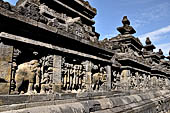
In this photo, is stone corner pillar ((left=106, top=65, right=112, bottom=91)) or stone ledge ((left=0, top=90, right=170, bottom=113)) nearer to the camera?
stone ledge ((left=0, top=90, right=170, bottom=113))

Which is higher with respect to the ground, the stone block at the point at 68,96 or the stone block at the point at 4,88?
the stone block at the point at 4,88

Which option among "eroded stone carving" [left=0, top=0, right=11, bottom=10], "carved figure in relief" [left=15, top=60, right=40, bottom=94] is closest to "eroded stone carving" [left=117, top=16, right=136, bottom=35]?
"carved figure in relief" [left=15, top=60, right=40, bottom=94]

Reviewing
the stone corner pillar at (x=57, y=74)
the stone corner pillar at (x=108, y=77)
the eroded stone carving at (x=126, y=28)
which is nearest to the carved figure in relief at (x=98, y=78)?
the stone corner pillar at (x=108, y=77)

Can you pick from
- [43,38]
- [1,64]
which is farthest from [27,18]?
[1,64]

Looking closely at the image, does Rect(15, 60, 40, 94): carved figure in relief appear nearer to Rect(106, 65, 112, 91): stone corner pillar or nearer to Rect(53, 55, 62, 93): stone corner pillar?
Rect(53, 55, 62, 93): stone corner pillar

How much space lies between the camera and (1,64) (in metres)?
3.01

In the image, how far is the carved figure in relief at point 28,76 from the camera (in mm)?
3324

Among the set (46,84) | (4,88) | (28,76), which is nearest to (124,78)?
(46,84)

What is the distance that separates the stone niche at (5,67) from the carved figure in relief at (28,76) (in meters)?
0.23

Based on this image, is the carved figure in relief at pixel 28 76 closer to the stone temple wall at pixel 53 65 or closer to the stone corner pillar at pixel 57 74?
the stone temple wall at pixel 53 65

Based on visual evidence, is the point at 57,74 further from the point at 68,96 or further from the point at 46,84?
the point at 68,96

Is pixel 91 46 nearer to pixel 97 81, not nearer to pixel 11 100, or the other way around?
pixel 97 81

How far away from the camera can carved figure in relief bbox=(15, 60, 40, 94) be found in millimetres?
3324

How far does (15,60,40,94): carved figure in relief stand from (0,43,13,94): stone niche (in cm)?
23
